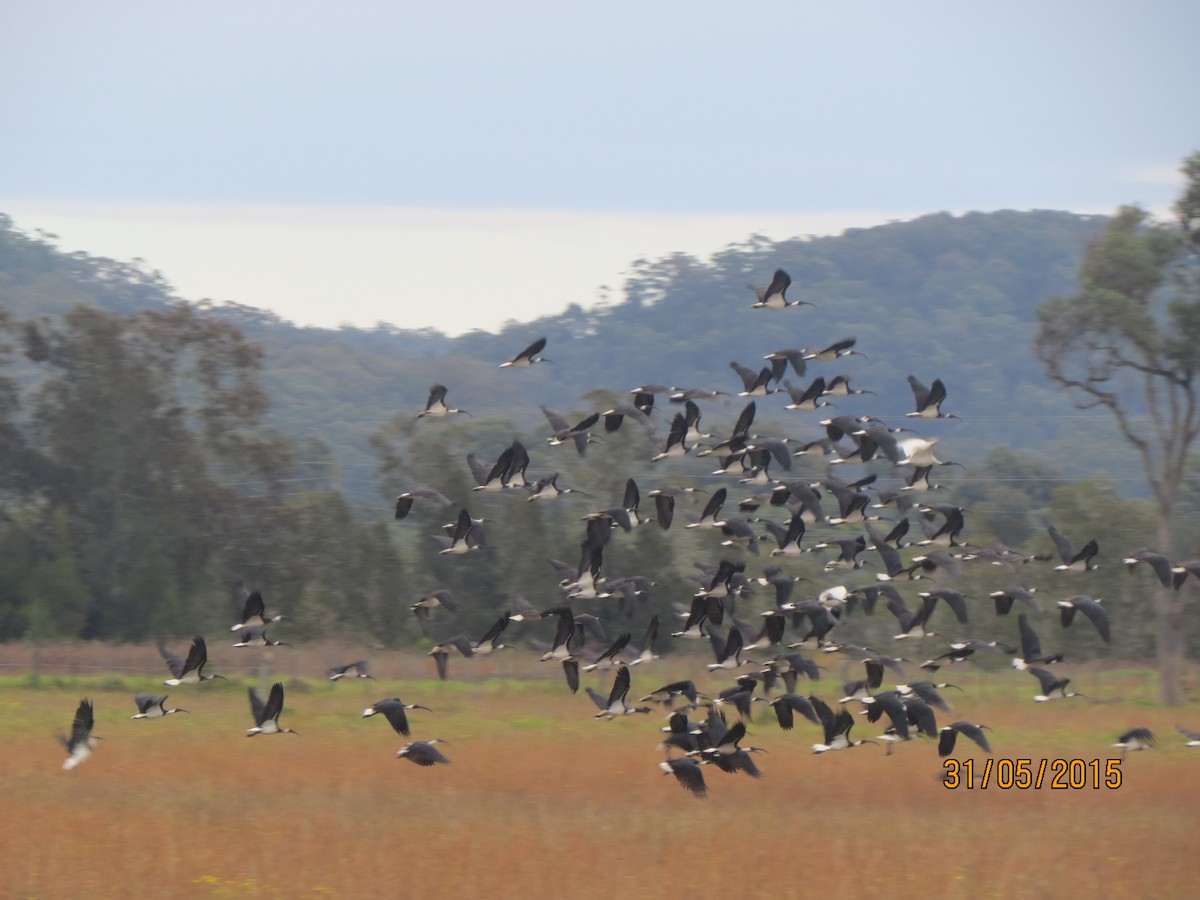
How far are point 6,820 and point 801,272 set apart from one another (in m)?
108

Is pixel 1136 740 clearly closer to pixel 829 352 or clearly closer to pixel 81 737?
pixel 829 352

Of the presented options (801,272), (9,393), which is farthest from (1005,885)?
(801,272)

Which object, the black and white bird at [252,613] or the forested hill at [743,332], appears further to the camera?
the forested hill at [743,332]

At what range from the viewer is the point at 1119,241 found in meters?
34.1

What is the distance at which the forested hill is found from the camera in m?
98.5

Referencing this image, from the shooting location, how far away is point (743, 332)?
352 feet

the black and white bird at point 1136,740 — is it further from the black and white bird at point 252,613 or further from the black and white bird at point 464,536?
the black and white bird at point 252,613

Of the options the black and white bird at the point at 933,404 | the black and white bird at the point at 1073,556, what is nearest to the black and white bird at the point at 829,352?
the black and white bird at the point at 933,404

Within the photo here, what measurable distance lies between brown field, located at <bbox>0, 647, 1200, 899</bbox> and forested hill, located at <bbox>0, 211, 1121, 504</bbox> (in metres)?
59.7

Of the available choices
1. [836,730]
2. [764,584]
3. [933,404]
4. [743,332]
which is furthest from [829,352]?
[743,332]

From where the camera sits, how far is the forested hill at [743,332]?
323 ft

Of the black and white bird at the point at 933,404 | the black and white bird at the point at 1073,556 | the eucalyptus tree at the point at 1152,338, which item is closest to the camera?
the black and white bird at the point at 1073,556

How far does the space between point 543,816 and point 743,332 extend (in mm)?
89830

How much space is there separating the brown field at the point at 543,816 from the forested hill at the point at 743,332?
2349 inches
